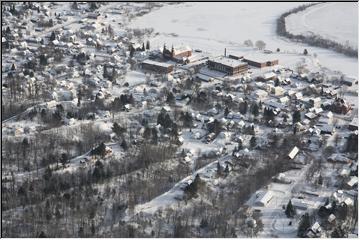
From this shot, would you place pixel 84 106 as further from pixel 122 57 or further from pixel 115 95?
pixel 122 57

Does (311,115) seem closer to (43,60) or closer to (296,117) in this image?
(296,117)

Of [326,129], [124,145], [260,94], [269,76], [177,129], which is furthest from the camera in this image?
[269,76]

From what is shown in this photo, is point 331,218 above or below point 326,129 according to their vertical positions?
below

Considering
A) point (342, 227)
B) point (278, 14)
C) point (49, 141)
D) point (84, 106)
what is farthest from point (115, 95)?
point (278, 14)

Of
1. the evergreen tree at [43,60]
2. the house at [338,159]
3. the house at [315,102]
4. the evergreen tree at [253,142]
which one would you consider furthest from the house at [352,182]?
the evergreen tree at [43,60]

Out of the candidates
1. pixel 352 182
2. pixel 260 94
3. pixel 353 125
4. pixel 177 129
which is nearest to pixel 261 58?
pixel 260 94

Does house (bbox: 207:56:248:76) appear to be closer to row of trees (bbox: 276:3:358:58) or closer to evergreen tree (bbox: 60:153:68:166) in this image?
row of trees (bbox: 276:3:358:58)

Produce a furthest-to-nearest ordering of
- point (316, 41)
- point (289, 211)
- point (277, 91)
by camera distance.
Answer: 1. point (316, 41)
2. point (277, 91)
3. point (289, 211)
